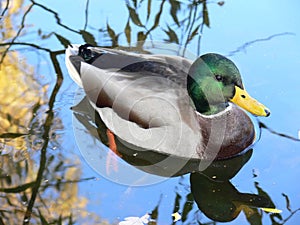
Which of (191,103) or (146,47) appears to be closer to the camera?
(191,103)

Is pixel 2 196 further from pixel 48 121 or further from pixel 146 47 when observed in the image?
pixel 146 47

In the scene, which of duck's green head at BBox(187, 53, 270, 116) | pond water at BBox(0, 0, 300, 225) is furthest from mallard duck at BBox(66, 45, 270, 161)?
pond water at BBox(0, 0, 300, 225)

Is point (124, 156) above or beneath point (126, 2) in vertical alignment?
beneath

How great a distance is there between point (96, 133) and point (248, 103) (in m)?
1.04

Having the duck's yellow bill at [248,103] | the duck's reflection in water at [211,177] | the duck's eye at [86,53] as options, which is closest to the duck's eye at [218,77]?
the duck's yellow bill at [248,103]

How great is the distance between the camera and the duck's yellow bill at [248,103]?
3.78 meters

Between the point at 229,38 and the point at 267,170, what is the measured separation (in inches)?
60.3

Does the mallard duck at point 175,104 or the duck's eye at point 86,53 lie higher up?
the duck's eye at point 86,53

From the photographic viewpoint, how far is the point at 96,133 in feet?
13.6

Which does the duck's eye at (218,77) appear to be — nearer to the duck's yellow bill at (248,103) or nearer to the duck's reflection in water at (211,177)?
the duck's yellow bill at (248,103)

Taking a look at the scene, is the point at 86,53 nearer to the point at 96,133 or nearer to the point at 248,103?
the point at 96,133

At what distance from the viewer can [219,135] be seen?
396 cm

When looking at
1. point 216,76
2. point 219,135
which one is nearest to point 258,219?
point 219,135

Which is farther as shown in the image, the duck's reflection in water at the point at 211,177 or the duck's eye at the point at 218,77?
the duck's eye at the point at 218,77
